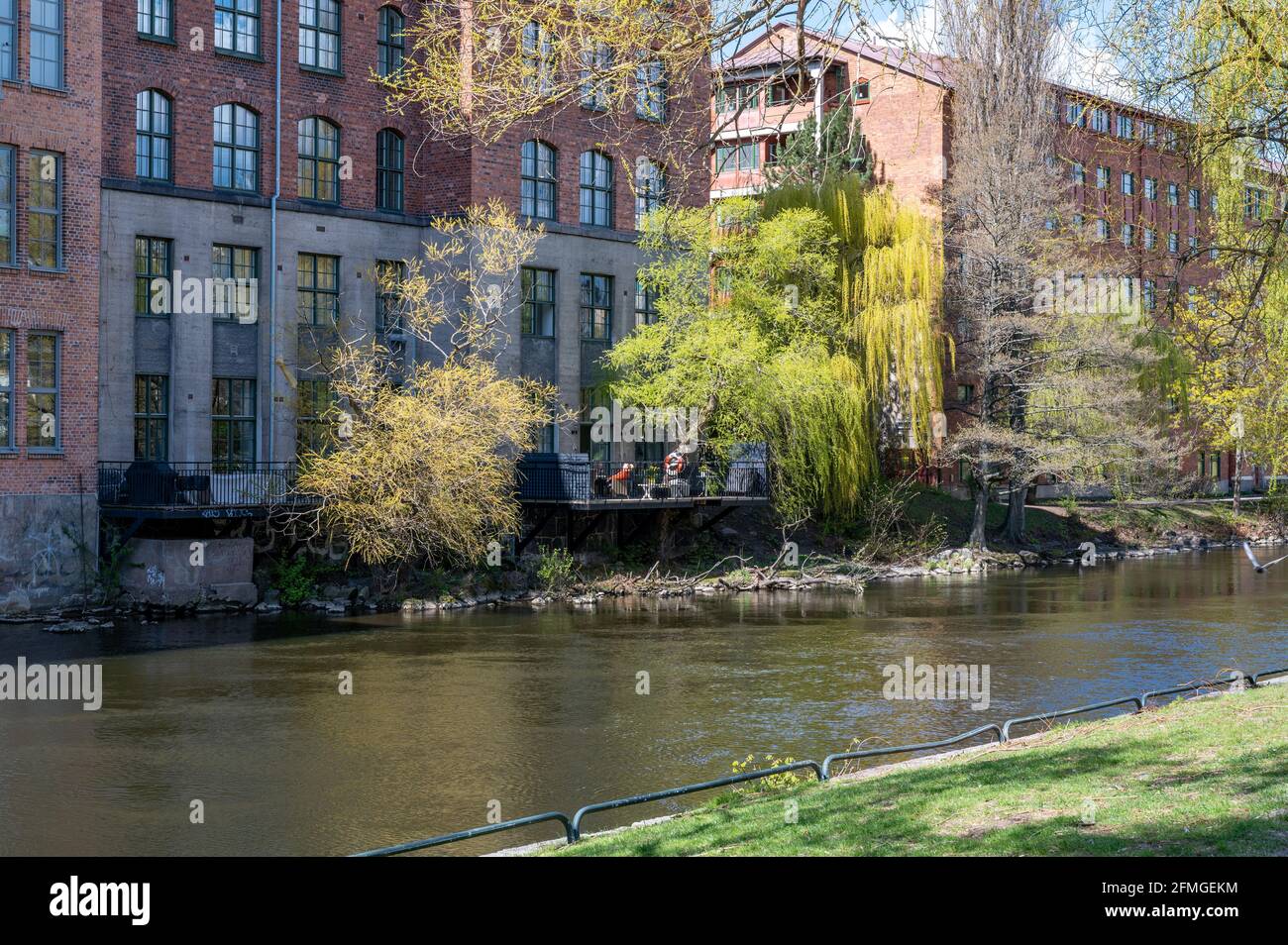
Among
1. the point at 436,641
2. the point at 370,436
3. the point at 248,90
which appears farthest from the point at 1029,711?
the point at 248,90

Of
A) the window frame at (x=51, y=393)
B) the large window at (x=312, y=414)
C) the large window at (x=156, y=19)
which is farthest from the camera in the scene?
the large window at (x=312, y=414)

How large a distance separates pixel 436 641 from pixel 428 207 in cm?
1645

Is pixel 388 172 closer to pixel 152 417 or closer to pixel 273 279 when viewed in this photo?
pixel 273 279

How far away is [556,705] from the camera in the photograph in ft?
66.6

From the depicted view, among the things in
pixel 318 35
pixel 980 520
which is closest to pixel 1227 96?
pixel 318 35

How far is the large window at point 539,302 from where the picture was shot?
39812mm

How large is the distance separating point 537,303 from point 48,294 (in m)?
15.1

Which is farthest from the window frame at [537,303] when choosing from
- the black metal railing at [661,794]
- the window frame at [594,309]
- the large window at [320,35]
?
the black metal railing at [661,794]

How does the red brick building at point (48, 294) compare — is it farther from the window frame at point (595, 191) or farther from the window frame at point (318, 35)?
the window frame at point (595, 191)

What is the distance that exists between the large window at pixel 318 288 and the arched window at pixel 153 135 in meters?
4.29
